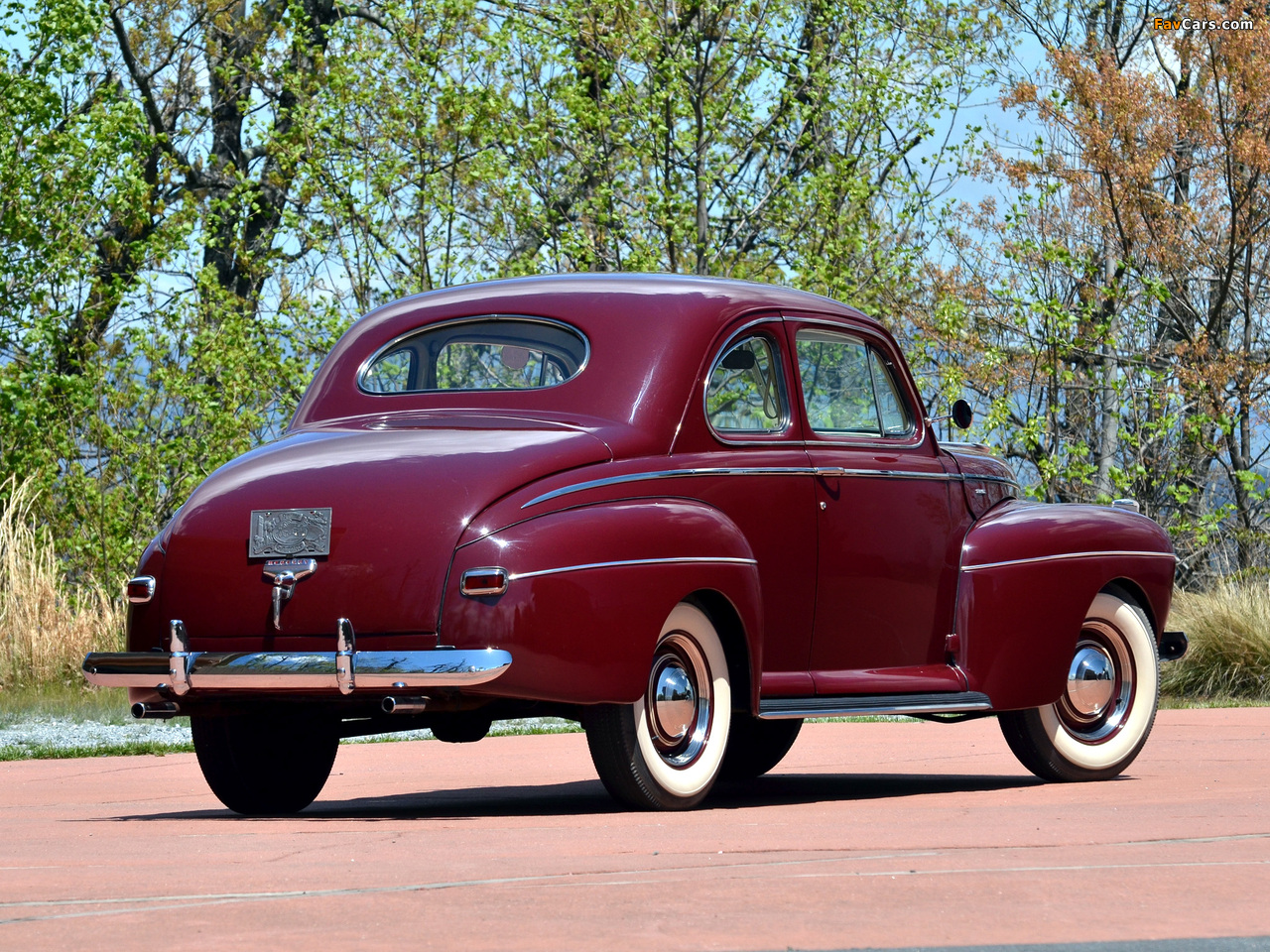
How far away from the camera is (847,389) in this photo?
27.3ft

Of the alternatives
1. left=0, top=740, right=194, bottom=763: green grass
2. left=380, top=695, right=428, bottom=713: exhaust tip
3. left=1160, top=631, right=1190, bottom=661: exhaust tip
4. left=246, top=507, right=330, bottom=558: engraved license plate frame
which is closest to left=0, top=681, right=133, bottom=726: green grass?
left=0, top=740, right=194, bottom=763: green grass

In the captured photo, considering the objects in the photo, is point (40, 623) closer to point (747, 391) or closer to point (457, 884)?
point (747, 391)

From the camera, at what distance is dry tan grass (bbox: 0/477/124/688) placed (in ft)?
47.0

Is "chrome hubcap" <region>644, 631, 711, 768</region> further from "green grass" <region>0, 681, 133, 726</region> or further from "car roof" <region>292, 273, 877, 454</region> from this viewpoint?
"green grass" <region>0, 681, 133, 726</region>

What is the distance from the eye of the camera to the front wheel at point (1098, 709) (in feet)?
27.7

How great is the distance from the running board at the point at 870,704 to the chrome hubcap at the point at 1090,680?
2.28ft

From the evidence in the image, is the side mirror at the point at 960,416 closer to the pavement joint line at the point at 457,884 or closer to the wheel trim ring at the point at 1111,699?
the wheel trim ring at the point at 1111,699

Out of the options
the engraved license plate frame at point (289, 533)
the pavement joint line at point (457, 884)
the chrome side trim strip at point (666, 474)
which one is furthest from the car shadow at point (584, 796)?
the pavement joint line at point (457, 884)

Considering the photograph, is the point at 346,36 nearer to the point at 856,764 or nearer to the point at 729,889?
the point at 856,764

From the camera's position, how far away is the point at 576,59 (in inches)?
816

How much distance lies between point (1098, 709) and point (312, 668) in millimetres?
3879

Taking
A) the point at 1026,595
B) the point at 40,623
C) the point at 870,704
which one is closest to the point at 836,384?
the point at 1026,595

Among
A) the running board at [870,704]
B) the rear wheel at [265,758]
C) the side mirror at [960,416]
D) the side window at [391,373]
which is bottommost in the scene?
the rear wheel at [265,758]

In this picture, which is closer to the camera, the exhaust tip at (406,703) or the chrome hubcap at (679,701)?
the exhaust tip at (406,703)
